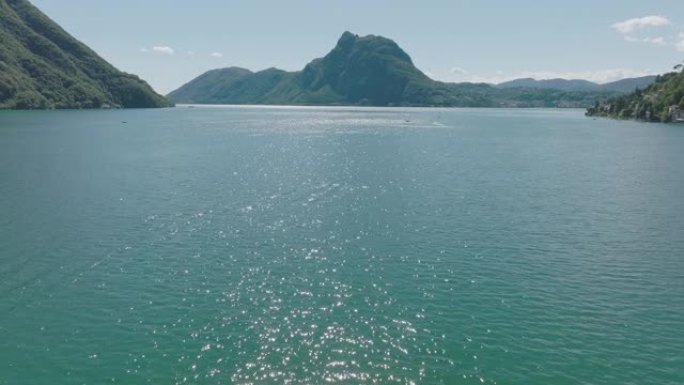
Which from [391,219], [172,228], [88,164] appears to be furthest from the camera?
[88,164]

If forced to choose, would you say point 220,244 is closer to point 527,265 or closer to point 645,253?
point 527,265

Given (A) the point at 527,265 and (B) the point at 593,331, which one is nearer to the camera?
(B) the point at 593,331

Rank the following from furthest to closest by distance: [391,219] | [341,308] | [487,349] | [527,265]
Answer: [391,219], [527,265], [341,308], [487,349]

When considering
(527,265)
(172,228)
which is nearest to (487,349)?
(527,265)

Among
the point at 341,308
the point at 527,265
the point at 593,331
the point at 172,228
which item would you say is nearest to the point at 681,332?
the point at 593,331

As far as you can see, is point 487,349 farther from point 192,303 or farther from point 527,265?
point 192,303

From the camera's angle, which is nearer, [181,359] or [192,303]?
[181,359]
